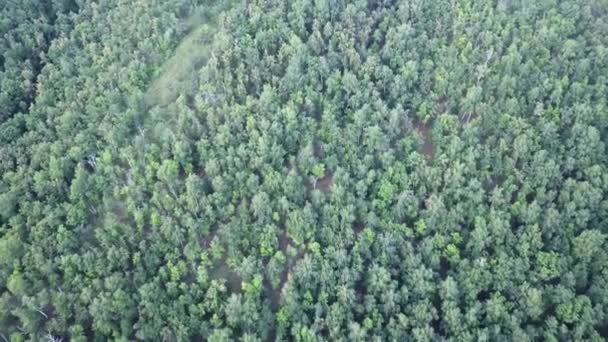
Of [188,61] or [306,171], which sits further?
[188,61]

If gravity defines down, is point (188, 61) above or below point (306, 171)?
above

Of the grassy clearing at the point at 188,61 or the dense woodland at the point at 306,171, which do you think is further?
the grassy clearing at the point at 188,61

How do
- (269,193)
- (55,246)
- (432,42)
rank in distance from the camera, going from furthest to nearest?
(432,42), (269,193), (55,246)

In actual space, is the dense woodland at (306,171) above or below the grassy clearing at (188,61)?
below

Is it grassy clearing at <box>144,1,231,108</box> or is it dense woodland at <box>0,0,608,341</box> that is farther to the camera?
grassy clearing at <box>144,1,231,108</box>

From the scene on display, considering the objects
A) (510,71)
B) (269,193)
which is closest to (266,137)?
(269,193)

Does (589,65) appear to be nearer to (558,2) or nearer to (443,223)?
(558,2)

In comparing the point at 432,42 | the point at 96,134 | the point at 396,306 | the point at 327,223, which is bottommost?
the point at 396,306

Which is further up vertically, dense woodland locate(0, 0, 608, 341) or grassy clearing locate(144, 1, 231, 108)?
grassy clearing locate(144, 1, 231, 108)
